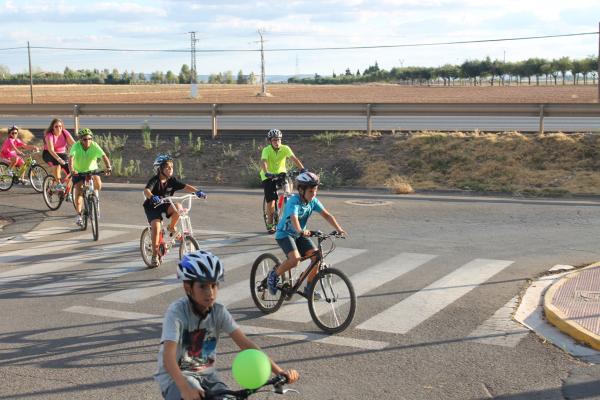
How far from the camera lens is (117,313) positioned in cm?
954

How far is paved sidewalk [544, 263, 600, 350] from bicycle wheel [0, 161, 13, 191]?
1488cm

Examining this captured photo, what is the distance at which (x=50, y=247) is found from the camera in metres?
13.8

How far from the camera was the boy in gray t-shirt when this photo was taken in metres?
4.51

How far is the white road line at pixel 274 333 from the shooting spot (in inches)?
325

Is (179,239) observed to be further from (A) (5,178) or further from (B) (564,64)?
(B) (564,64)

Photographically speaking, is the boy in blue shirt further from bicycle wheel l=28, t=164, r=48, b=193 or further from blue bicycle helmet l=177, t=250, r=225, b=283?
bicycle wheel l=28, t=164, r=48, b=193

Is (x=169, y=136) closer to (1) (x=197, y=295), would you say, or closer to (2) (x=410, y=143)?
(2) (x=410, y=143)

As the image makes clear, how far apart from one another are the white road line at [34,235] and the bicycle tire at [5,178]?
5.68 m

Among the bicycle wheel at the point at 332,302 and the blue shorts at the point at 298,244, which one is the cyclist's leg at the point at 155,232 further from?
the bicycle wheel at the point at 332,302

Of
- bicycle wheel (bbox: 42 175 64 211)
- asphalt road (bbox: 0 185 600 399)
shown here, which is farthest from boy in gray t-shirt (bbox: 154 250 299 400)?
bicycle wheel (bbox: 42 175 64 211)

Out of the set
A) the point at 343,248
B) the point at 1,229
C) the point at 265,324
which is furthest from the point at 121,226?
the point at 265,324

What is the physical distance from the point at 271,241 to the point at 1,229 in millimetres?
5737

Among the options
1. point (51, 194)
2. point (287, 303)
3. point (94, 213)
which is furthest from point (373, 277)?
point (51, 194)

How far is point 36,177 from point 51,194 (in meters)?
3.29
